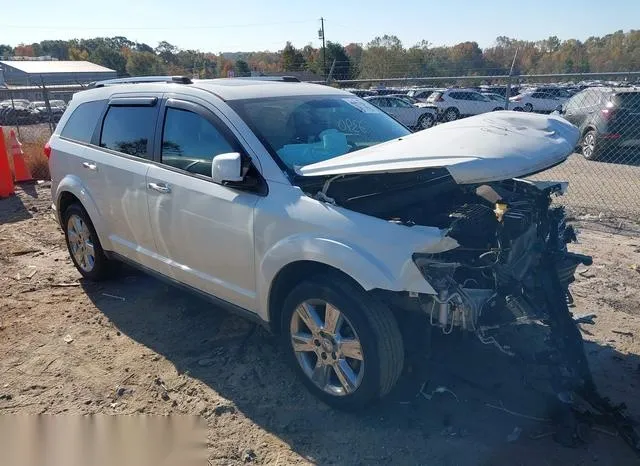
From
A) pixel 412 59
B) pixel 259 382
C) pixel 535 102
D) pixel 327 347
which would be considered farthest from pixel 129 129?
pixel 412 59

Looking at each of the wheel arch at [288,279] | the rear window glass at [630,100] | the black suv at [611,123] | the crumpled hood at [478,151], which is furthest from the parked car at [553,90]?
the wheel arch at [288,279]

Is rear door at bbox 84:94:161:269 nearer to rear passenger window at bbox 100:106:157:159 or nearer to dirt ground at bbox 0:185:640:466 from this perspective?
rear passenger window at bbox 100:106:157:159

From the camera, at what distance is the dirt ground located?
294 cm

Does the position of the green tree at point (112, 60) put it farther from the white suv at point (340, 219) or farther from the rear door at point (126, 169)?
the white suv at point (340, 219)

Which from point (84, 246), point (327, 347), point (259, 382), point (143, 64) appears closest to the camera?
point (327, 347)

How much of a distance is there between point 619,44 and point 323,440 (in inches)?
2328

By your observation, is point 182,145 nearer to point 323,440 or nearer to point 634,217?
point 323,440

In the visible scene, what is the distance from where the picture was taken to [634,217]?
7.18 m

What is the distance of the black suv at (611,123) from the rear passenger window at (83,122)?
10.1 m

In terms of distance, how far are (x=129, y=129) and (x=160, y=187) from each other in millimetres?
802

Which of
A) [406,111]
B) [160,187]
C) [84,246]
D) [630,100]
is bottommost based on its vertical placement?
[84,246]

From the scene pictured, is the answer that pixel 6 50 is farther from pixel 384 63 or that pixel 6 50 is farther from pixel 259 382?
pixel 259 382

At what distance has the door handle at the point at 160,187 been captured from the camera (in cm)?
387

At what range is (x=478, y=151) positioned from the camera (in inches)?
114
